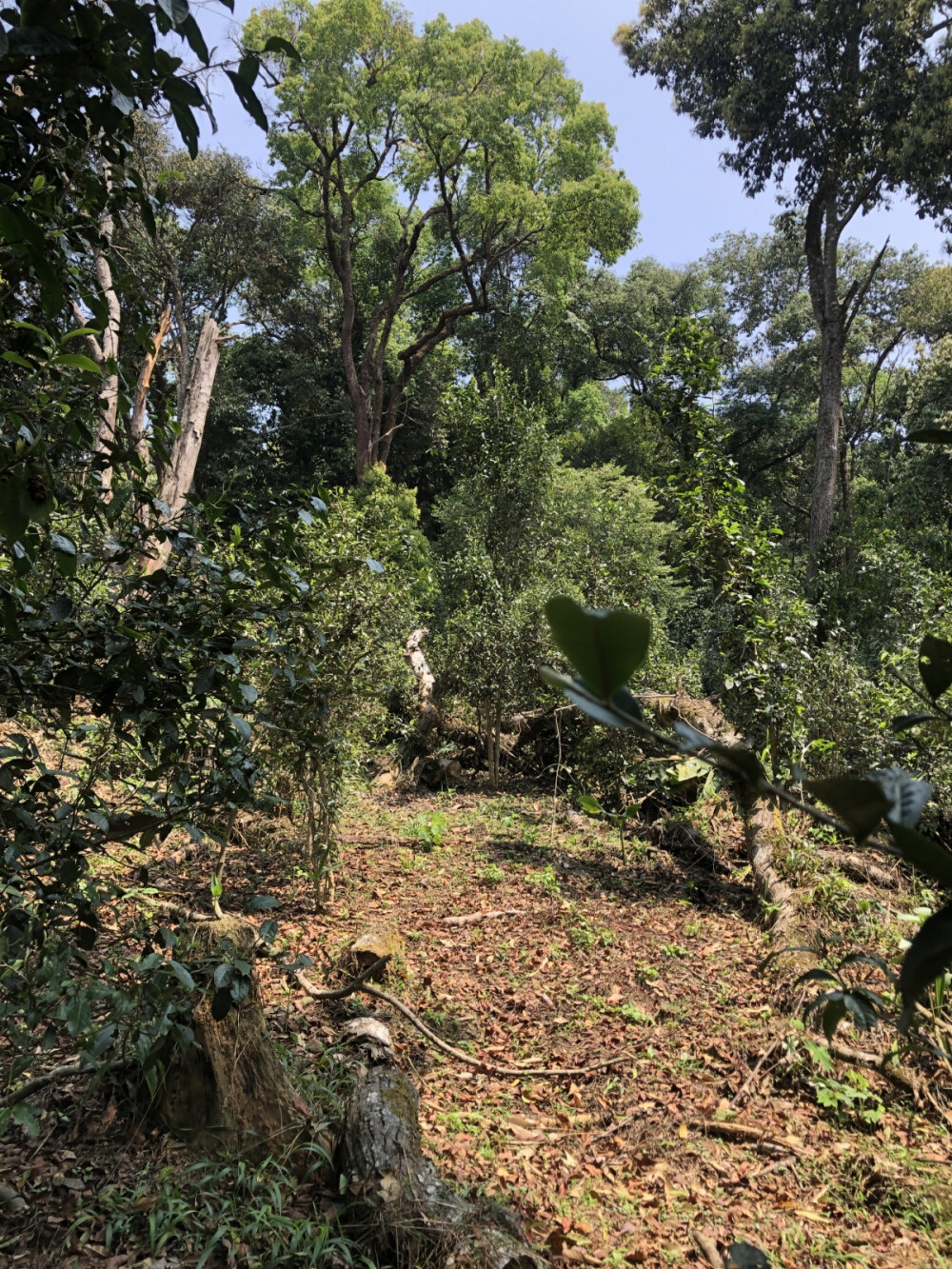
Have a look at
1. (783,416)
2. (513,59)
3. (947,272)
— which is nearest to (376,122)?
(513,59)

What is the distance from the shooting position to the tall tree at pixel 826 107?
13.4 metres

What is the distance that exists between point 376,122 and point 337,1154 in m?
17.8

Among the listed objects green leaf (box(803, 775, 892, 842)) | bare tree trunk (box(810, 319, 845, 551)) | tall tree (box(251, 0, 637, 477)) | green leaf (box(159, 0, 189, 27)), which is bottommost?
green leaf (box(803, 775, 892, 842))

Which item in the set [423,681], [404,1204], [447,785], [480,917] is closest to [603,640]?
[404,1204]

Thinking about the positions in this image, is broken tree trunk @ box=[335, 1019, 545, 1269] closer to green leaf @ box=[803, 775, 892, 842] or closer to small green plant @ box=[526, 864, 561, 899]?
green leaf @ box=[803, 775, 892, 842]

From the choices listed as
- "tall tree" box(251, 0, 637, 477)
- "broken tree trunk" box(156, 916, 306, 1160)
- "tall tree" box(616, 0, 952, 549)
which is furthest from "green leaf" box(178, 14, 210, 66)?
"tall tree" box(251, 0, 637, 477)

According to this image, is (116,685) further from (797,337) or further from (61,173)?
(797,337)

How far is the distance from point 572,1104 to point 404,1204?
1.19m

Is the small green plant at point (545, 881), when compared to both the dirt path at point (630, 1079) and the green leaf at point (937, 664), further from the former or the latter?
the green leaf at point (937, 664)

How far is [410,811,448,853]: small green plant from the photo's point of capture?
20.2 ft

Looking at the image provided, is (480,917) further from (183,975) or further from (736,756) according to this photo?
(736,756)

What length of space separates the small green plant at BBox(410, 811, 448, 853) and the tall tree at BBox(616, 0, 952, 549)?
10.1 m

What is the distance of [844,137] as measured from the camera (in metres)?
14.3

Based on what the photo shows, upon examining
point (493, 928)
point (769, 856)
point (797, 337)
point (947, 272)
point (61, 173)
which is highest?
point (947, 272)
